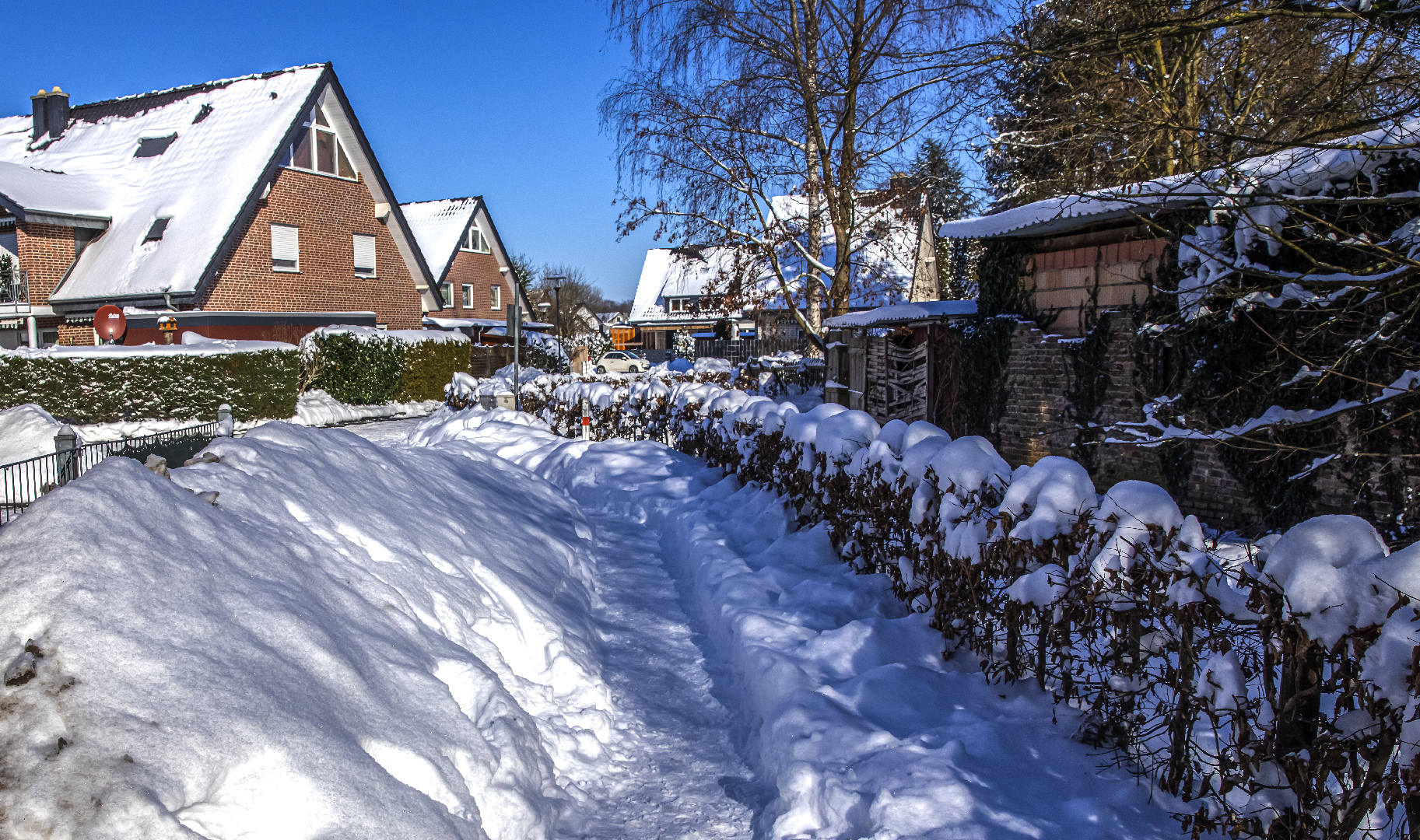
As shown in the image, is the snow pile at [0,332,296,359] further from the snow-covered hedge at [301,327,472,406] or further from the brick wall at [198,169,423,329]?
the brick wall at [198,169,423,329]

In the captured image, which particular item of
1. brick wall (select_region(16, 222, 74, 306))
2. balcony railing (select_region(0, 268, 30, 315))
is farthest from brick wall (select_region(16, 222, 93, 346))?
balcony railing (select_region(0, 268, 30, 315))

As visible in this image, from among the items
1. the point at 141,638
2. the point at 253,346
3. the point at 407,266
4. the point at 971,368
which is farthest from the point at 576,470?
the point at 407,266

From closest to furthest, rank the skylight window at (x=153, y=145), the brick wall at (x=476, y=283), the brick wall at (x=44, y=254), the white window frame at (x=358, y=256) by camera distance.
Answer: the brick wall at (x=44, y=254) → the skylight window at (x=153, y=145) → the white window frame at (x=358, y=256) → the brick wall at (x=476, y=283)

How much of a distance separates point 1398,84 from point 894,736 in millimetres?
4311

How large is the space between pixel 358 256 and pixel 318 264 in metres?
1.79

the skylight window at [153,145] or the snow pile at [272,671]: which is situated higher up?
the skylight window at [153,145]

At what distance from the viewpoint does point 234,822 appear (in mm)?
2355

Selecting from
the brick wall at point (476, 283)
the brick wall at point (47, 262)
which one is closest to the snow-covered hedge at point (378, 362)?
the brick wall at point (47, 262)

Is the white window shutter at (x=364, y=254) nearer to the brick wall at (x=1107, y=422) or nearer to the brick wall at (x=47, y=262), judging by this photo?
the brick wall at (x=47, y=262)

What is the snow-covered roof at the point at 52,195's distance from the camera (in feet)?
69.4

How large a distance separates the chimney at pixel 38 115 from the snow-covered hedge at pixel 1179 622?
108 ft

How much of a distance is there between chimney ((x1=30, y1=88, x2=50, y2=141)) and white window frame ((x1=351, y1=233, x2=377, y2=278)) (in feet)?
37.7

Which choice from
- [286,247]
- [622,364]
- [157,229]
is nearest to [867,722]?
[286,247]

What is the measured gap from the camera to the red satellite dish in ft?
61.5
